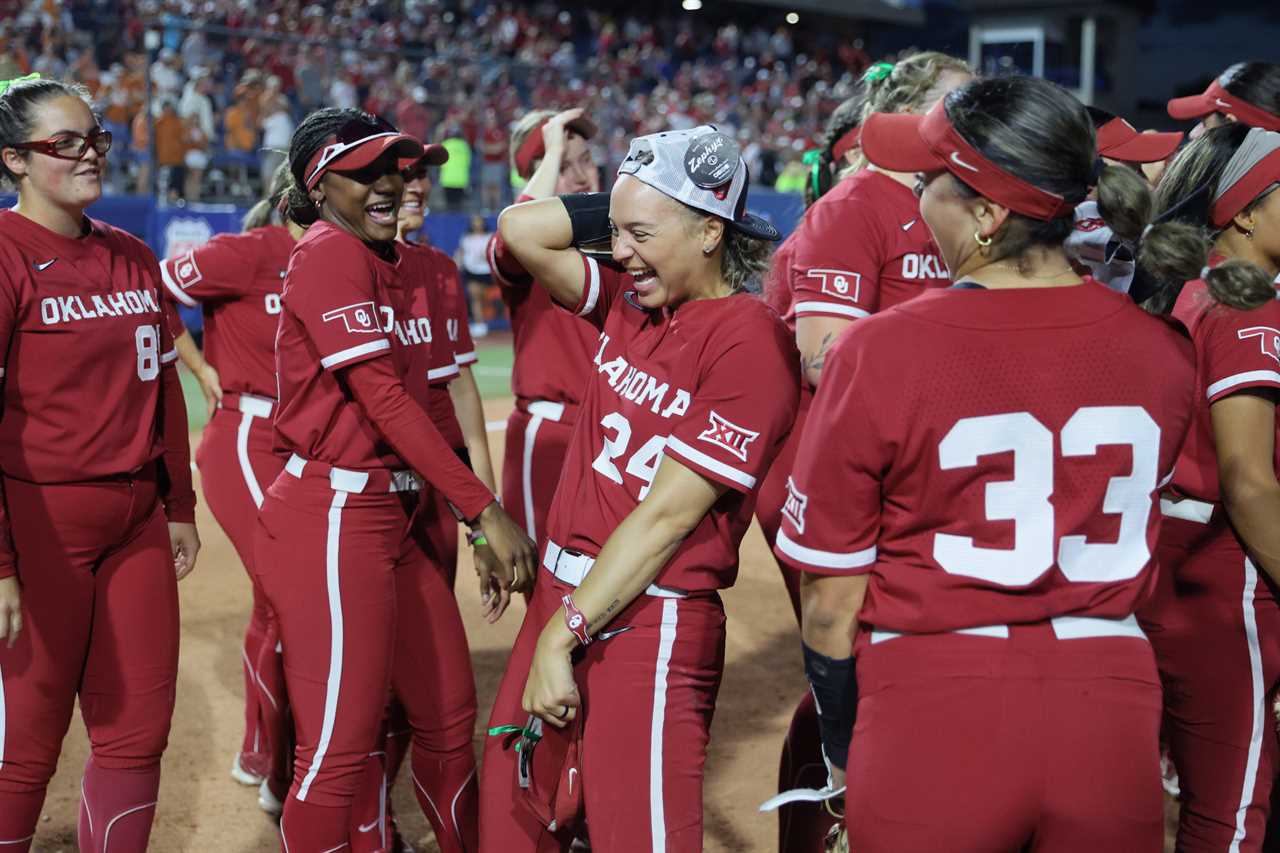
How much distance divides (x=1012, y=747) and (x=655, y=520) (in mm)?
850

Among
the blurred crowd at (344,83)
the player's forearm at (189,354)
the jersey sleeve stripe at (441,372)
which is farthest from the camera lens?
the blurred crowd at (344,83)

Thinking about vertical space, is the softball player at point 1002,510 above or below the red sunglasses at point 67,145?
below

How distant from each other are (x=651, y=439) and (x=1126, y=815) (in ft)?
3.76

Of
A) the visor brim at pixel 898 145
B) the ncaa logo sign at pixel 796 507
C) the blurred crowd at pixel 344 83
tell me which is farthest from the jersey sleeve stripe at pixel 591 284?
the blurred crowd at pixel 344 83

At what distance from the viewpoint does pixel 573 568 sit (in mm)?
2732

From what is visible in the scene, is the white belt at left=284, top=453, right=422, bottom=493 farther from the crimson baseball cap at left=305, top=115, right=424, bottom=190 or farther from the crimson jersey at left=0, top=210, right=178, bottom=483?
the crimson baseball cap at left=305, top=115, right=424, bottom=190

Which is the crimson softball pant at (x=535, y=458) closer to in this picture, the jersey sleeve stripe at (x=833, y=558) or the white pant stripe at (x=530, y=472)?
the white pant stripe at (x=530, y=472)

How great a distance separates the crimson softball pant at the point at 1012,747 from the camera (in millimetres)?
1970

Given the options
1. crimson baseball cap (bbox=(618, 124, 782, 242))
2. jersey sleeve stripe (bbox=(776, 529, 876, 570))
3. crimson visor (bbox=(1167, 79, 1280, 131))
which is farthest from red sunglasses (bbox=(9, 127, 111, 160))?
crimson visor (bbox=(1167, 79, 1280, 131))

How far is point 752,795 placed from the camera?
449cm

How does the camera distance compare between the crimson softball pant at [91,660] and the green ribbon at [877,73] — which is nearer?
the crimson softball pant at [91,660]

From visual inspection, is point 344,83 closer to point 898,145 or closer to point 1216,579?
point 1216,579

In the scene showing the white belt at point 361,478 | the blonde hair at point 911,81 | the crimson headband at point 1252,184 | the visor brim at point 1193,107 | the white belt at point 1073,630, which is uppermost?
the blonde hair at point 911,81

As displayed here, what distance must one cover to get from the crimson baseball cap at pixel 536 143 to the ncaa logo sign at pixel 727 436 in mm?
2158
